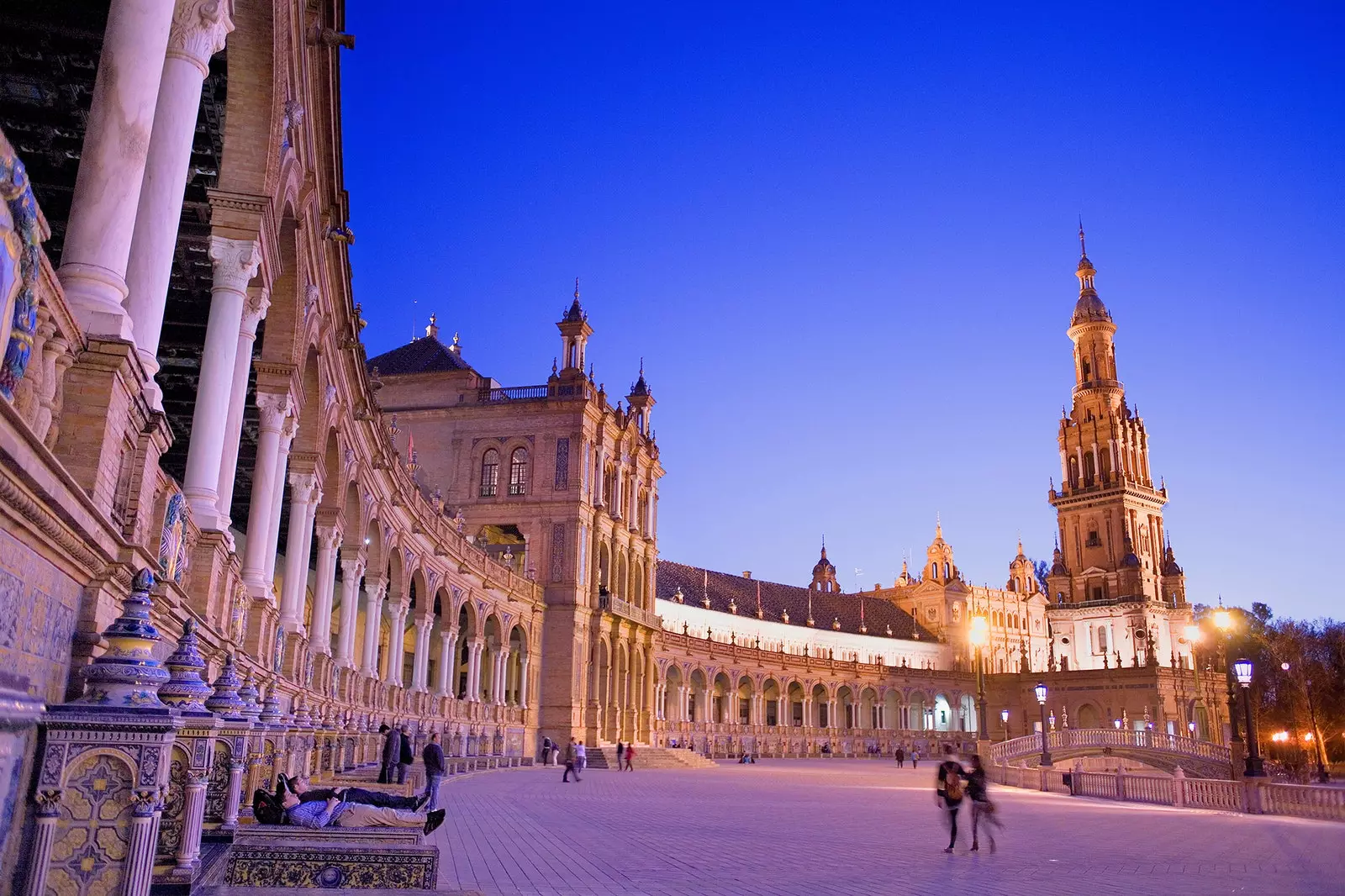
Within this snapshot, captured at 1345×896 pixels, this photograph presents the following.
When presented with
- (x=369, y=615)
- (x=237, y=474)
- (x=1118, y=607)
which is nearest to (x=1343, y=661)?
(x=1118, y=607)

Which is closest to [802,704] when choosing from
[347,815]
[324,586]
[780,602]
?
[780,602]

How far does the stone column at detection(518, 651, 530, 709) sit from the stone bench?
139 feet

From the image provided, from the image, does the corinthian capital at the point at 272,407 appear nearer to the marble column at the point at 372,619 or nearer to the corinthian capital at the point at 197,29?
the corinthian capital at the point at 197,29

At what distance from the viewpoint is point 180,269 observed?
18812 mm

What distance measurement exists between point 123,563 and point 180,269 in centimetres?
1358

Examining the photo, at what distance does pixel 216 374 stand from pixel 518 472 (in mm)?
42655

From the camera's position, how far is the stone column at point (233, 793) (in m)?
9.88

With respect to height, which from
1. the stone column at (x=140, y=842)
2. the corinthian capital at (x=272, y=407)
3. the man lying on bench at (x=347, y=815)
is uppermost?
the corinthian capital at (x=272, y=407)

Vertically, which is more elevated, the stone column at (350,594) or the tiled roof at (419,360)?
the tiled roof at (419,360)

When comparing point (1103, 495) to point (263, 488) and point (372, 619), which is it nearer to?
point (372, 619)

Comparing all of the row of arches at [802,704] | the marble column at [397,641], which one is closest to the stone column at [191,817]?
the marble column at [397,641]

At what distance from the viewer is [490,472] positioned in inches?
2201

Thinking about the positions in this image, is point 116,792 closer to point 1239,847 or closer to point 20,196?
point 20,196

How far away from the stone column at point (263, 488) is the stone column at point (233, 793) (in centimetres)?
689
